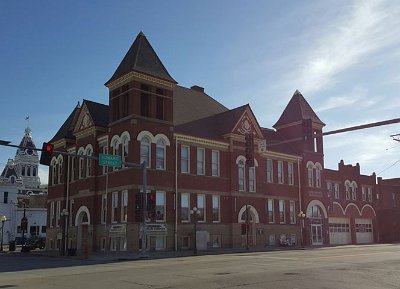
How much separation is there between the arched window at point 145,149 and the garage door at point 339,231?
1212 inches

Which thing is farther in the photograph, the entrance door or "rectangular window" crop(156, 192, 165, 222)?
the entrance door

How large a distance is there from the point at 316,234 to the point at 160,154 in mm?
24948

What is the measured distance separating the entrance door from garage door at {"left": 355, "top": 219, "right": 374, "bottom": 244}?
11246 millimetres

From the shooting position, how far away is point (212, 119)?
168 ft


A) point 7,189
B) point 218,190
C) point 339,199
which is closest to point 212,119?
point 218,190

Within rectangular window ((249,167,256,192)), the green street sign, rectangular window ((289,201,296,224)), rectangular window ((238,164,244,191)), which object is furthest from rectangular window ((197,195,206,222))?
the green street sign

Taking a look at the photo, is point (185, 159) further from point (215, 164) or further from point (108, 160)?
point (108, 160)

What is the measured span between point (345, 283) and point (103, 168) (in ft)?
106

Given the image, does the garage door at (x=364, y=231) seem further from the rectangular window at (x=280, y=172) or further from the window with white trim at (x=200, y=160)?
the window with white trim at (x=200, y=160)

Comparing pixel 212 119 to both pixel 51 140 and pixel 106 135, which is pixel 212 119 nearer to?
pixel 106 135

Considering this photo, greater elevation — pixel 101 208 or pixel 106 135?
pixel 106 135

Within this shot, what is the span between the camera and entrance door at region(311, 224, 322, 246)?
57103 mm

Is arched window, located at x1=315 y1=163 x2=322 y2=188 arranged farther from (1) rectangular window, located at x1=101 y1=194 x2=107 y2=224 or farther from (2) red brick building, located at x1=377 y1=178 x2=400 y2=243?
(1) rectangular window, located at x1=101 y1=194 x2=107 y2=224

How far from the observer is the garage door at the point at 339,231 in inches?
2451
